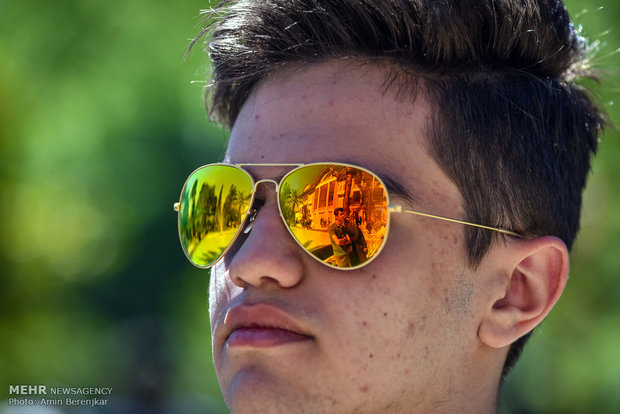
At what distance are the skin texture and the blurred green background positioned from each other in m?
5.44

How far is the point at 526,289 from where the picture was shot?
7.80ft

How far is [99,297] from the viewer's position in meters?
9.17

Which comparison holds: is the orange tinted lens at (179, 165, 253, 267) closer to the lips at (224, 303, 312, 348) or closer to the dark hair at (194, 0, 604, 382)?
the lips at (224, 303, 312, 348)

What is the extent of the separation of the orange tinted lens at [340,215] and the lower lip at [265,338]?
0.76 feet

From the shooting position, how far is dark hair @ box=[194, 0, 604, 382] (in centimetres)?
234

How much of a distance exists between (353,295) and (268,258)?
0.27m

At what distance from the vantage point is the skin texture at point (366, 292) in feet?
6.85

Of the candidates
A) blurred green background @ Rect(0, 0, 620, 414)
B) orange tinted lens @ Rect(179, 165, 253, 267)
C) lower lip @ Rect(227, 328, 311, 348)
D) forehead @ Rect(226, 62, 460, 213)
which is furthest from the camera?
blurred green background @ Rect(0, 0, 620, 414)

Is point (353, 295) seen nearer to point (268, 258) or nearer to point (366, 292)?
point (366, 292)

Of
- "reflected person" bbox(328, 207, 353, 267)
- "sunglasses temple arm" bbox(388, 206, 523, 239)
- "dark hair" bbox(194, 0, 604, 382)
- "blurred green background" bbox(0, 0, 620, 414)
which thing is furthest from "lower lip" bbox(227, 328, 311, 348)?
"blurred green background" bbox(0, 0, 620, 414)

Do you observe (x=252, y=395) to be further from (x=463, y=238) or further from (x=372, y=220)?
(x=463, y=238)

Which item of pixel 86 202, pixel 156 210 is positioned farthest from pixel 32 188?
pixel 156 210

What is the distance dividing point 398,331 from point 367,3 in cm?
106

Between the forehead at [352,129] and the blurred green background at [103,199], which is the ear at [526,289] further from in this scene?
the blurred green background at [103,199]
